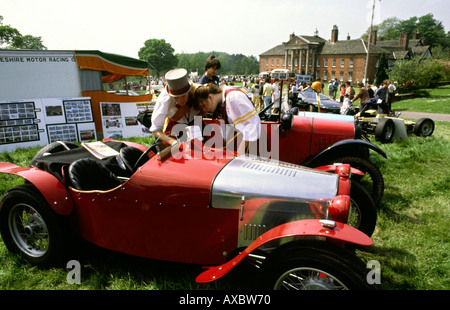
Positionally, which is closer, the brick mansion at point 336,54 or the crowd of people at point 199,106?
the crowd of people at point 199,106

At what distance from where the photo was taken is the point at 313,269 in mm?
1865

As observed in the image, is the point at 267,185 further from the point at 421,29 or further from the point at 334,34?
the point at 421,29

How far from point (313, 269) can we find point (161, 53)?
99031 mm

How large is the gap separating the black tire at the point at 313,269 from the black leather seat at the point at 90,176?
1834mm

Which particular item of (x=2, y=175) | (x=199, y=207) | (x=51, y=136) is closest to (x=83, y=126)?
(x=51, y=136)

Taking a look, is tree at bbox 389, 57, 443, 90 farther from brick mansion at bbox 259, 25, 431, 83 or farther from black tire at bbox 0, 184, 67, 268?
black tire at bbox 0, 184, 67, 268

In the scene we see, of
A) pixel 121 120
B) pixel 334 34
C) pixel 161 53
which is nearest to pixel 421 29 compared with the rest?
pixel 334 34

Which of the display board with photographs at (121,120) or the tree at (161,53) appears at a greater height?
the tree at (161,53)

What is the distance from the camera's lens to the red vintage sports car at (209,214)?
6.44ft

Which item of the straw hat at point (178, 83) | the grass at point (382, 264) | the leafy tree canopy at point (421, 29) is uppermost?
the leafy tree canopy at point (421, 29)

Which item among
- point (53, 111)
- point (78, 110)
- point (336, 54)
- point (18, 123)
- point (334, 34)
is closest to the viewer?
point (18, 123)

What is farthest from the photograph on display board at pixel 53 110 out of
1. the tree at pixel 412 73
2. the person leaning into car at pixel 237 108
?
the tree at pixel 412 73

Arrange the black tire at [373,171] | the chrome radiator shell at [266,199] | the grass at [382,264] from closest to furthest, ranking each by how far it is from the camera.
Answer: the chrome radiator shell at [266,199] → the grass at [382,264] → the black tire at [373,171]

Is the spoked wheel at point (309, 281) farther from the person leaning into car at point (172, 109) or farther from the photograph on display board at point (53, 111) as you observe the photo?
the photograph on display board at point (53, 111)
